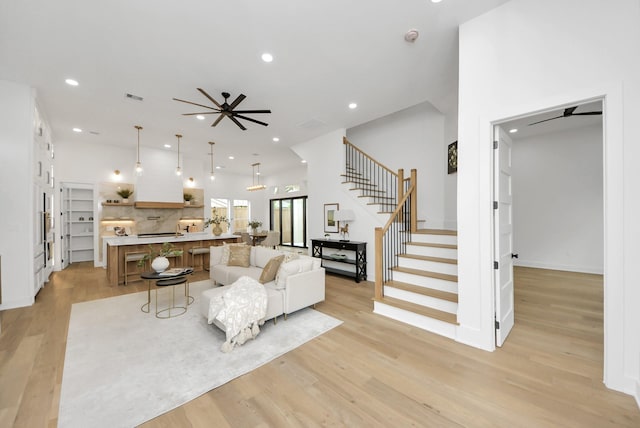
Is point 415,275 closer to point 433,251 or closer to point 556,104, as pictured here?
point 433,251

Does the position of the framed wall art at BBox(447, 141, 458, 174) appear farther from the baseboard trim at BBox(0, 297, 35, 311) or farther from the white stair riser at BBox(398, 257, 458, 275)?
the baseboard trim at BBox(0, 297, 35, 311)

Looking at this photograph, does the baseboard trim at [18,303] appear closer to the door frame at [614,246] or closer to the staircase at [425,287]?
the staircase at [425,287]

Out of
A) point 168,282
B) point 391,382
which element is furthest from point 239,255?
point 391,382

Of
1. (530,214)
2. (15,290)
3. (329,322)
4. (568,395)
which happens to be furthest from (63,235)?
(530,214)

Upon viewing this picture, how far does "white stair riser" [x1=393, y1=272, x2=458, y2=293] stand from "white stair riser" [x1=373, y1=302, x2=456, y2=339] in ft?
1.90

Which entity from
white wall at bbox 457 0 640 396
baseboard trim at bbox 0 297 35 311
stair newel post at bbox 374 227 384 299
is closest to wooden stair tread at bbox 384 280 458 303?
stair newel post at bbox 374 227 384 299

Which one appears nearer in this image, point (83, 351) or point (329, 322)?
point (83, 351)

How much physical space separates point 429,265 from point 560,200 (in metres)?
4.85

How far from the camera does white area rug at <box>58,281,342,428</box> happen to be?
1.88m

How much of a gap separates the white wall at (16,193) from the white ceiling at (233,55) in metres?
0.39

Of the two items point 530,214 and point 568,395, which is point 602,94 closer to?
point 568,395

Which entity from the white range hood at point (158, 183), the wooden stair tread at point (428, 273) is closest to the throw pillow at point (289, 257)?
the wooden stair tread at point (428, 273)

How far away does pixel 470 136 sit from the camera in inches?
108

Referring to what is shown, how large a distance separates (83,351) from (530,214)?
899 cm
